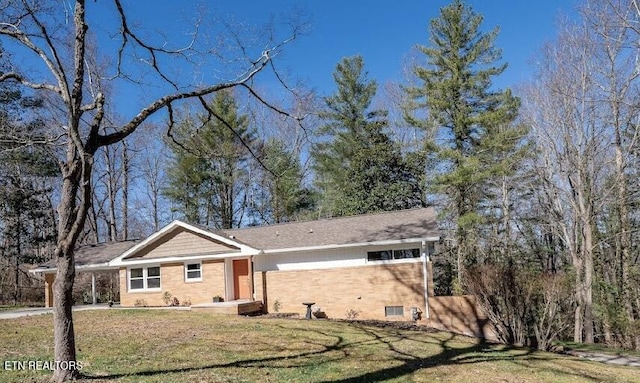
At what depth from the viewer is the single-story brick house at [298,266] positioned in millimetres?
19047

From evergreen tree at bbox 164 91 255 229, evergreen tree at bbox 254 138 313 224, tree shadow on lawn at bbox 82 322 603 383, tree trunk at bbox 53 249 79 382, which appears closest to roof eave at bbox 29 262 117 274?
evergreen tree at bbox 164 91 255 229

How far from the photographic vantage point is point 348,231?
21.1m

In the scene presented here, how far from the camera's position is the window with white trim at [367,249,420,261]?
19.2 m

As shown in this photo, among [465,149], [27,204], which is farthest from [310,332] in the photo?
[27,204]

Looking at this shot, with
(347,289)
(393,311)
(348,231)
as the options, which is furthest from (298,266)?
(393,311)

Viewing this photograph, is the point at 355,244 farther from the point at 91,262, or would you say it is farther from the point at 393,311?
the point at 91,262

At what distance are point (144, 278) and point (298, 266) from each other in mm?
7960

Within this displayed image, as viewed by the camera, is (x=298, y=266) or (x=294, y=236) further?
(x=294, y=236)

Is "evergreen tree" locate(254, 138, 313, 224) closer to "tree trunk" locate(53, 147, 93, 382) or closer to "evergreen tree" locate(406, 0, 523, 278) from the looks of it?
"evergreen tree" locate(406, 0, 523, 278)

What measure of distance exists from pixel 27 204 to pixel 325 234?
890 inches

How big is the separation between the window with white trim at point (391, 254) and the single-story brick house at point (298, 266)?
41mm

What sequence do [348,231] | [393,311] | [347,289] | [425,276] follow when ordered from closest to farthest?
[425,276] → [393,311] → [347,289] → [348,231]

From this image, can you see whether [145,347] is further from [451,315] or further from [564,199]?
[564,199]

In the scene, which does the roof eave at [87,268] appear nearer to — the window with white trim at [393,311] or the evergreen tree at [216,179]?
the evergreen tree at [216,179]
